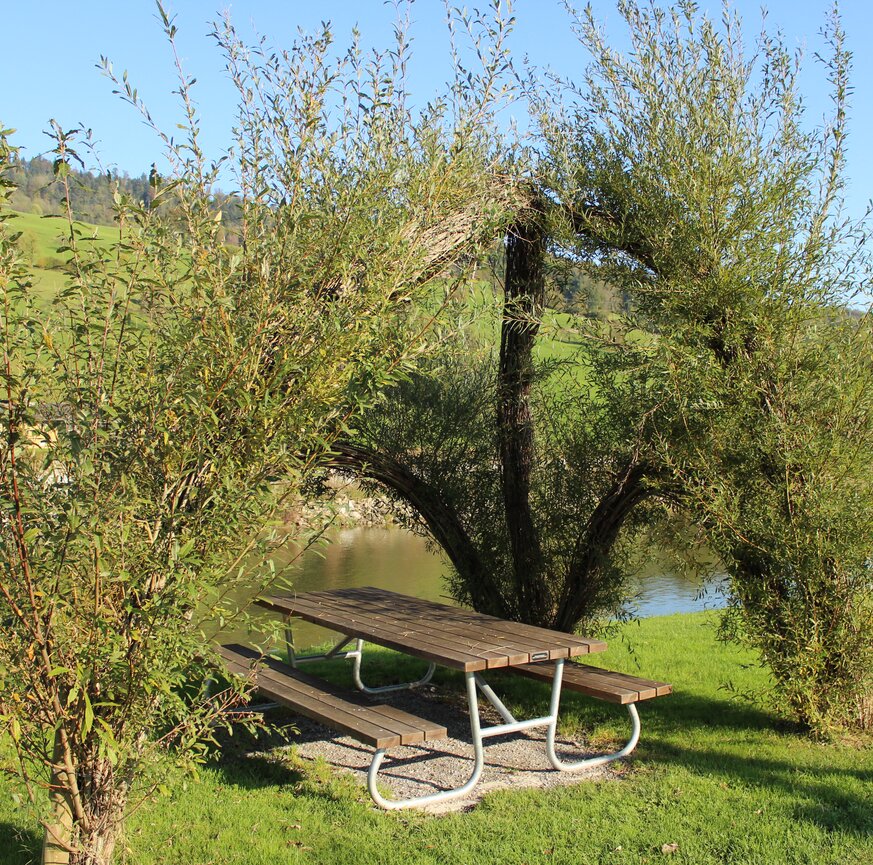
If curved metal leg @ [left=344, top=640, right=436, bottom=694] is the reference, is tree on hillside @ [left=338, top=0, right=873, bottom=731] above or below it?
above

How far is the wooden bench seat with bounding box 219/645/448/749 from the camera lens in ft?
15.0

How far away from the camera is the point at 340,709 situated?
16.5ft

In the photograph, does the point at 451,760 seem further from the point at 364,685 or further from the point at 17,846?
the point at 17,846

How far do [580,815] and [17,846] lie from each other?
8.66 ft

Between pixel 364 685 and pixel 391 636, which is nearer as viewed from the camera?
pixel 391 636

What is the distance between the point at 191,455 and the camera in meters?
2.96

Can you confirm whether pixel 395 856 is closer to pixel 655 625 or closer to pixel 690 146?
pixel 690 146

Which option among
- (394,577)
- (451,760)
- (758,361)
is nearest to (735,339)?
(758,361)

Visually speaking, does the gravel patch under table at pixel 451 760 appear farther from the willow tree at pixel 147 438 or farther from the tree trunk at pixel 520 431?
the willow tree at pixel 147 438

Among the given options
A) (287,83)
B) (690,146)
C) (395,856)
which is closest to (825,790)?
(395,856)

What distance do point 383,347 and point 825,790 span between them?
3.31 m

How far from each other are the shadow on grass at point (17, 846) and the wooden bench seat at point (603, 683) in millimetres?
2752

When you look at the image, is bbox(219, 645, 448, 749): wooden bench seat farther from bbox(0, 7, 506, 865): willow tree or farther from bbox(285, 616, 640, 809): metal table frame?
bbox(0, 7, 506, 865): willow tree

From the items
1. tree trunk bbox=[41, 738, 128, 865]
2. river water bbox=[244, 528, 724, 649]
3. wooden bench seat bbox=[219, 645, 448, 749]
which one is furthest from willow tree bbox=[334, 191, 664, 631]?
river water bbox=[244, 528, 724, 649]
